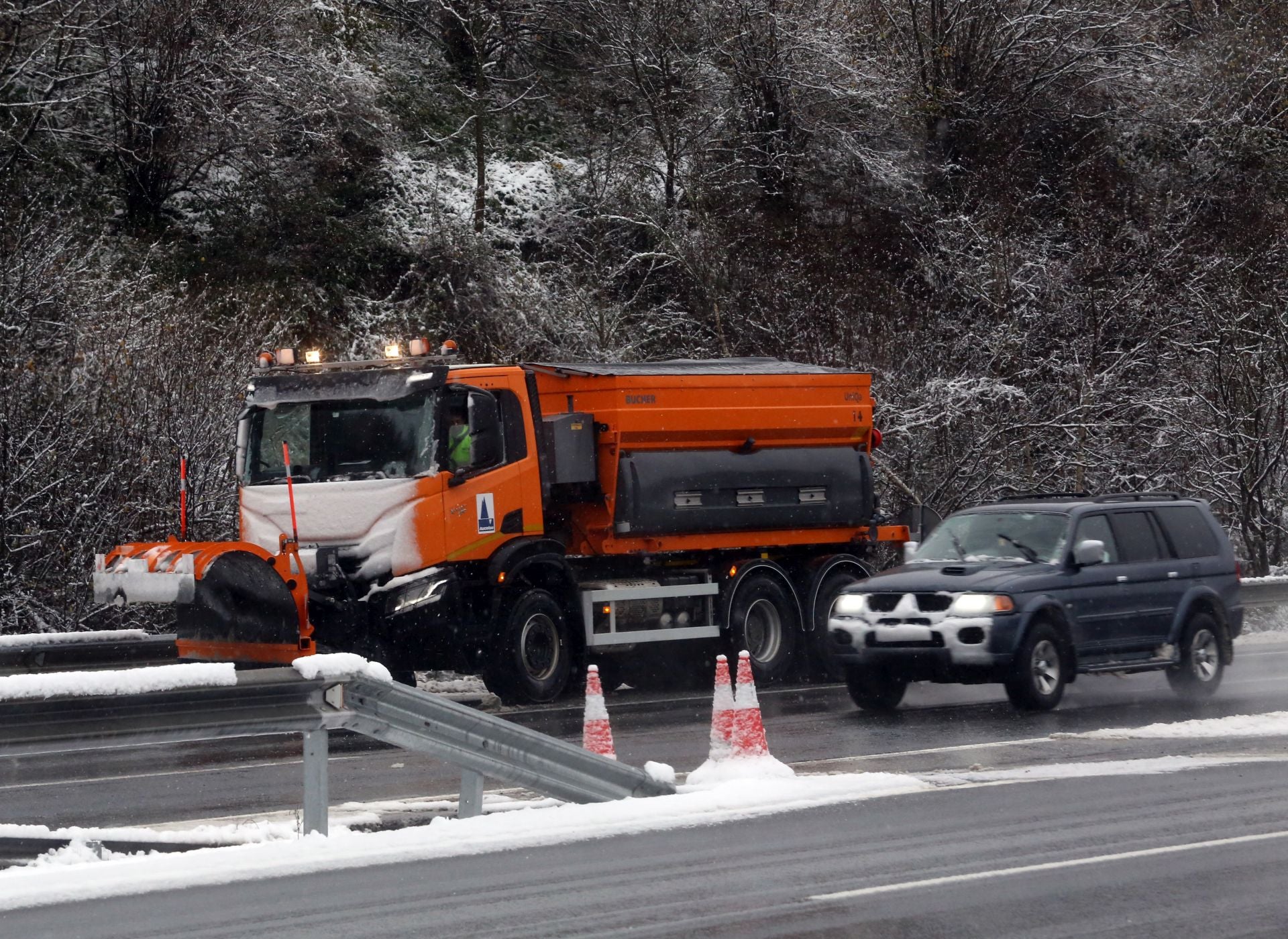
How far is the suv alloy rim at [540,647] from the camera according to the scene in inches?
636

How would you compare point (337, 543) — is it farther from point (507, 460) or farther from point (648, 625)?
point (648, 625)

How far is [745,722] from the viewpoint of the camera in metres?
10.3

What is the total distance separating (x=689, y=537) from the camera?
17500 mm

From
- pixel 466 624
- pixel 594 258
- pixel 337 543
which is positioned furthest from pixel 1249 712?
pixel 594 258

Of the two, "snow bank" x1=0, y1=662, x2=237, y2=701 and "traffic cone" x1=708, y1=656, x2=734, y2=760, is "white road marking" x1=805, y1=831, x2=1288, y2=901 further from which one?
"snow bank" x1=0, y1=662, x2=237, y2=701

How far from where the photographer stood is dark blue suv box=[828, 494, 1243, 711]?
13.9 meters

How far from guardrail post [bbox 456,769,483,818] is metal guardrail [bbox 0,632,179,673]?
22.9 ft

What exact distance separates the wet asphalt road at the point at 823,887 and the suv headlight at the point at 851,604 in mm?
4954

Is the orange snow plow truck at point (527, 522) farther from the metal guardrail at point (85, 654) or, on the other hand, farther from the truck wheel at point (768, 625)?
the metal guardrail at point (85, 654)

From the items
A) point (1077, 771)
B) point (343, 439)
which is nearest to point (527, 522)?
point (343, 439)

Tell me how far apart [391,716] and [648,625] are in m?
8.88

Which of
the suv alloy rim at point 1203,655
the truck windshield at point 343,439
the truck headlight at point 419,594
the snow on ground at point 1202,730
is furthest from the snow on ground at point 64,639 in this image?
the suv alloy rim at point 1203,655

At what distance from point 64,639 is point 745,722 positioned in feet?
26.3

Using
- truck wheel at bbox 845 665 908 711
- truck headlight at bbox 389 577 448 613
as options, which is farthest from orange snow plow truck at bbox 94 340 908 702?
truck wheel at bbox 845 665 908 711
